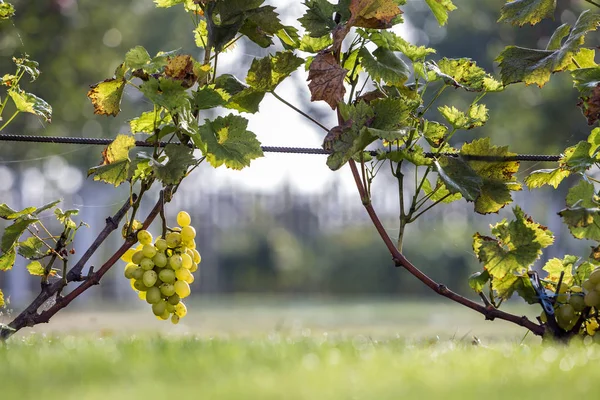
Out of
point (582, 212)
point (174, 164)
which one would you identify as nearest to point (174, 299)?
point (174, 164)

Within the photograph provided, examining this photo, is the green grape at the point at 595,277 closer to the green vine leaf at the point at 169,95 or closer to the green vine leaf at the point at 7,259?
the green vine leaf at the point at 169,95

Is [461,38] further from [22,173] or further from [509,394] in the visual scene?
[509,394]

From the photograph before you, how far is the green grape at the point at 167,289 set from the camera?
147cm

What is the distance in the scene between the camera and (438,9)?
1604 mm

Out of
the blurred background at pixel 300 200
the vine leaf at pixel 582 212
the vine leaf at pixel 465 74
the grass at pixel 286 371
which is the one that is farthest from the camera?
the blurred background at pixel 300 200

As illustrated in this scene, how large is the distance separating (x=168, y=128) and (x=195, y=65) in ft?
0.43

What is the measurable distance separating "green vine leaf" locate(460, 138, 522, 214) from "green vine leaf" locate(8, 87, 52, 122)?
0.84m

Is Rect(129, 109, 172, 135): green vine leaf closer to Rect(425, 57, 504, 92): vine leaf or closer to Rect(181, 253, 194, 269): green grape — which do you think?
Rect(181, 253, 194, 269): green grape

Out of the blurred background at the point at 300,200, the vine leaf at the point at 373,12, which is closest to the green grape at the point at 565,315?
the vine leaf at the point at 373,12

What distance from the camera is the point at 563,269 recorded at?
5.55ft

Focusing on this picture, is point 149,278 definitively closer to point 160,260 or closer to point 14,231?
point 160,260

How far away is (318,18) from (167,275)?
555 millimetres

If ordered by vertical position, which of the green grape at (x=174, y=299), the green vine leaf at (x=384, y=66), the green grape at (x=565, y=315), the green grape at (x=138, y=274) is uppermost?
the green vine leaf at (x=384, y=66)

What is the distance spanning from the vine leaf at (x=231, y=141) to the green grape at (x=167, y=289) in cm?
24
